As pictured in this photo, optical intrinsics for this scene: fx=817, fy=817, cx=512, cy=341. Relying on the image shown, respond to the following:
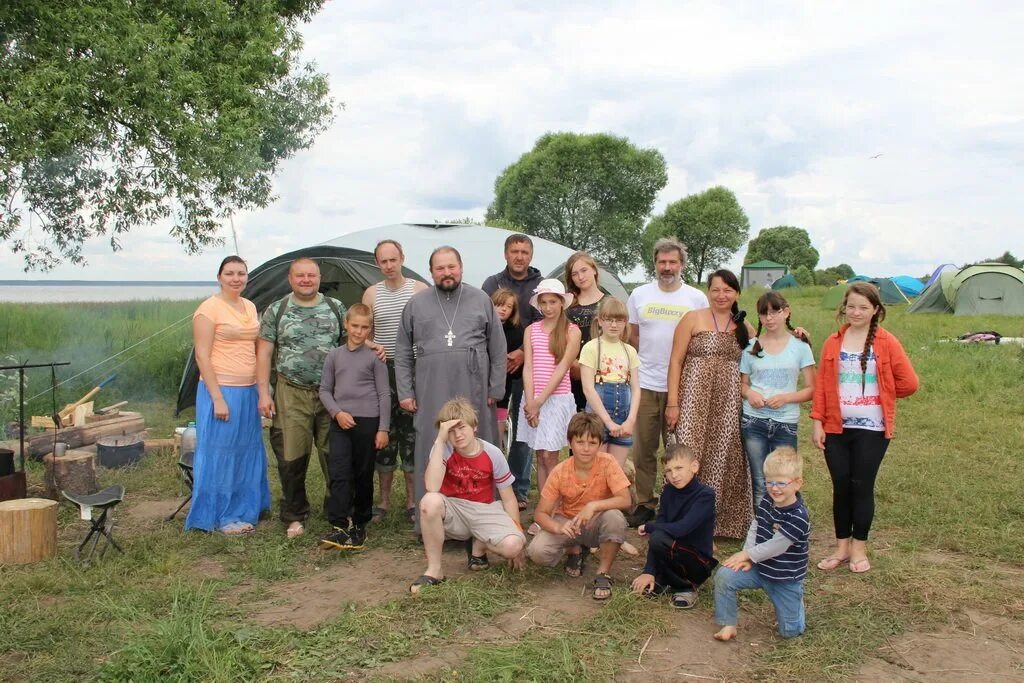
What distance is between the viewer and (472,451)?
4.03 metres

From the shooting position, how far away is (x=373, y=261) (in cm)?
736

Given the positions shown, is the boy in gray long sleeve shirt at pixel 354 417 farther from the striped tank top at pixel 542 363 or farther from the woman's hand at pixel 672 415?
the woman's hand at pixel 672 415

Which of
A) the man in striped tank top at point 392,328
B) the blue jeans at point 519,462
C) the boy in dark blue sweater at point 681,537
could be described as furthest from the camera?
the blue jeans at point 519,462

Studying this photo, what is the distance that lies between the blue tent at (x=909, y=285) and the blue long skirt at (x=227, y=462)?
2283cm

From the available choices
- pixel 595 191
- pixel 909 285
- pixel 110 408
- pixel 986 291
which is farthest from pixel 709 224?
pixel 110 408

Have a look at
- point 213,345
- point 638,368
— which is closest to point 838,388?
point 638,368

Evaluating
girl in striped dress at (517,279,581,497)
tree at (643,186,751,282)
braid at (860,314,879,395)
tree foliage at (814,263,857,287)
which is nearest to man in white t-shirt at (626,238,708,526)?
girl in striped dress at (517,279,581,497)

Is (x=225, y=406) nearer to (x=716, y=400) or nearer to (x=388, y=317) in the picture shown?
(x=388, y=317)

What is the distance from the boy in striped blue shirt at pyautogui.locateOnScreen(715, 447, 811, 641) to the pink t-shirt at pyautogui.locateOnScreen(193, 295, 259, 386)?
2932 millimetres

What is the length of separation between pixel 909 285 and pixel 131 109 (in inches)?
928

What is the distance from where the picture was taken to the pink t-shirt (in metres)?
4.71

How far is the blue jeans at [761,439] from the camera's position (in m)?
4.25

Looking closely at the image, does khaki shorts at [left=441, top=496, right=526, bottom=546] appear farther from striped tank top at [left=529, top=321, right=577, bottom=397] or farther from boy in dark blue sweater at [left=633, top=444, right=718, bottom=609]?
striped tank top at [left=529, top=321, right=577, bottom=397]

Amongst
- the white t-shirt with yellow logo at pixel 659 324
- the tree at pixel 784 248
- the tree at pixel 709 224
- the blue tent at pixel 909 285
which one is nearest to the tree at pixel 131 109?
the white t-shirt with yellow logo at pixel 659 324
